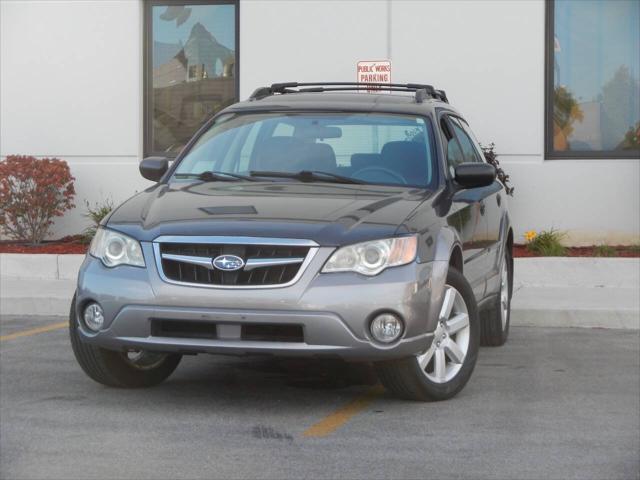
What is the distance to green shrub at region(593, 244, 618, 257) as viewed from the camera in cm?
1333

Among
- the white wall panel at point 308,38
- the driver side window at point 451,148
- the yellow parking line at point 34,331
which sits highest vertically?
the white wall panel at point 308,38

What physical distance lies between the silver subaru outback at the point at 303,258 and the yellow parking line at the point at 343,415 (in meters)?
0.23

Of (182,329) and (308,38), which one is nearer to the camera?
(182,329)

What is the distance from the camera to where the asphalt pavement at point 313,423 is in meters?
5.60

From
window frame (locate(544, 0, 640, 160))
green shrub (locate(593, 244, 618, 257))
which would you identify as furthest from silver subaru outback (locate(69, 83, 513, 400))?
window frame (locate(544, 0, 640, 160))

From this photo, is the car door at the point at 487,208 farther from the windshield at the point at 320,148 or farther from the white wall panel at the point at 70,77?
the white wall panel at the point at 70,77

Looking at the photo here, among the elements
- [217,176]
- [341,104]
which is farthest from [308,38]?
[217,176]

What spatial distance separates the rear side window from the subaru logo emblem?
8.67 feet

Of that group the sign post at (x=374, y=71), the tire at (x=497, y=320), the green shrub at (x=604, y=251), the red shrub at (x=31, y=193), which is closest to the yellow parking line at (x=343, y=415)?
the tire at (x=497, y=320)

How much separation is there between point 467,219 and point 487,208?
32.6 inches

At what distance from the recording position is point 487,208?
862cm

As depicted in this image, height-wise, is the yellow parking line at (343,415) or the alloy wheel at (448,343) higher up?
the alloy wheel at (448,343)

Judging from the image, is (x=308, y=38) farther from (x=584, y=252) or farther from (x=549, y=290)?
(x=549, y=290)

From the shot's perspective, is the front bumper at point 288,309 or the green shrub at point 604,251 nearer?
the front bumper at point 288,309
